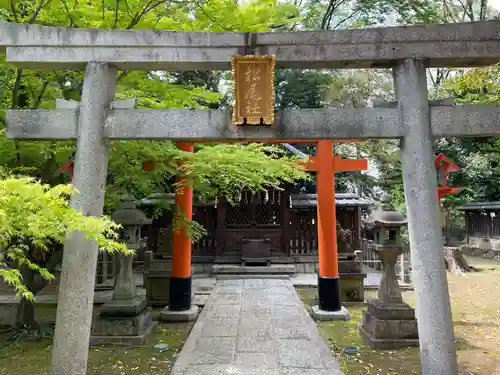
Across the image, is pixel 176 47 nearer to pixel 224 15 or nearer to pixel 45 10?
pixel 224 15

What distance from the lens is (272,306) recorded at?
9.59 m

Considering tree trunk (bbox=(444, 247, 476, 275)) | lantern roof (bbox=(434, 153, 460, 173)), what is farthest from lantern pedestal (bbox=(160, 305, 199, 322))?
tree trunk (bbox=(444, 247, 476, 275))

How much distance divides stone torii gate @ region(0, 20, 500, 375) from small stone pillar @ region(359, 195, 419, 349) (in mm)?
2780

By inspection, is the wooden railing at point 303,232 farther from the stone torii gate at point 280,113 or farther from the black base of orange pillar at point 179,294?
the stone torii gate at point 280,113

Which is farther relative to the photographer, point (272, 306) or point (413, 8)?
point (413, 8)

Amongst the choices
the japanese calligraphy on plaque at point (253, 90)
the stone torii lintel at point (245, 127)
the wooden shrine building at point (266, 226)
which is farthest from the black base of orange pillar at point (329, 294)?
the wooden shrine building at point (266, 226)

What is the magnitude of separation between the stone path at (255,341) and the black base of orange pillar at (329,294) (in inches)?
21.8

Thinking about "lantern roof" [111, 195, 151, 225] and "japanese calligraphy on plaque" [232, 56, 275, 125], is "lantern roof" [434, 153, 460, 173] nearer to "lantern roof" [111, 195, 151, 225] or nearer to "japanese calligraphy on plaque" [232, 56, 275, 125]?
"japanese calligraphy on plaque" [232, 56, 275, 125]

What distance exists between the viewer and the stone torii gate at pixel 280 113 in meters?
4.48

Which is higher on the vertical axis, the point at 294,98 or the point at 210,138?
the point at 294,98

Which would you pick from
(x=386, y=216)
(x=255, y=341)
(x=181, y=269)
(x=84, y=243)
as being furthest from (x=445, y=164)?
(x=181, y=269)

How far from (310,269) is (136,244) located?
30.1 feet

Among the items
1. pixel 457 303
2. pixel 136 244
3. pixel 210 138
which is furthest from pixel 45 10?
pixel 457 303

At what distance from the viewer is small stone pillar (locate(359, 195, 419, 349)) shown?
696 centimetres
